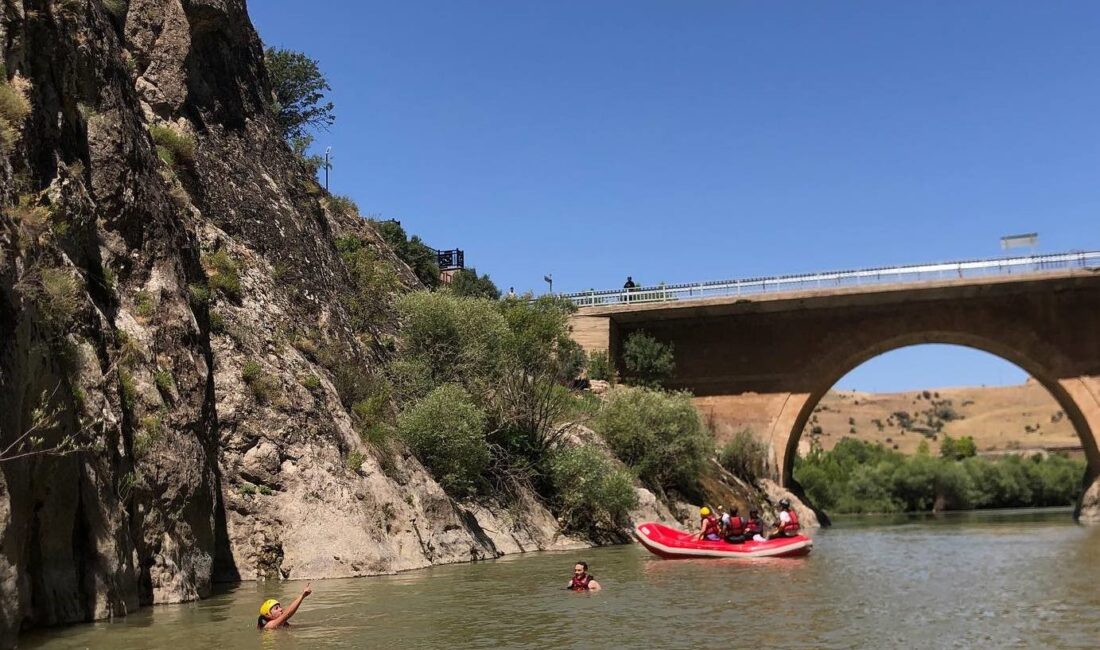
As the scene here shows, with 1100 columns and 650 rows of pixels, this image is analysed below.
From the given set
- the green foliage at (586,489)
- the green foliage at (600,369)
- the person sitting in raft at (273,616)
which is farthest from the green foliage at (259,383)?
the green foliage at (600,369)

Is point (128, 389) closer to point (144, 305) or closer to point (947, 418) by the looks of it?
point (144, 305)

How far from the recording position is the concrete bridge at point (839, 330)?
42125mm

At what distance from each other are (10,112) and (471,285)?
3939 cm

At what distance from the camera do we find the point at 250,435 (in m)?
21.2

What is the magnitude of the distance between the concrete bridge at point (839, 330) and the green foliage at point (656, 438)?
825 centimetres

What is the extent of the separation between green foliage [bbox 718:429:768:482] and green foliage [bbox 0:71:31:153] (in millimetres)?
34382

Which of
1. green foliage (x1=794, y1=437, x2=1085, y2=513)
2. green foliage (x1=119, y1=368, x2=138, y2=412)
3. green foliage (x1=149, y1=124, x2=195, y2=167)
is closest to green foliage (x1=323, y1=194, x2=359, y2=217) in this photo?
green foliage (x1=149, y1=124, x2=195, y2=167)

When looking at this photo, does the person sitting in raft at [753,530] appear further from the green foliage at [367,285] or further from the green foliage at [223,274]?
the green foliage at [223,274]

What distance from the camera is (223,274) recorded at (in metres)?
24.1

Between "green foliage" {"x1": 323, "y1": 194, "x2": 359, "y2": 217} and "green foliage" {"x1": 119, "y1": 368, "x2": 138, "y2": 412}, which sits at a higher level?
"green foliage" {"x1": 323, "y1": 194, "x2": 359, "y2": 217}

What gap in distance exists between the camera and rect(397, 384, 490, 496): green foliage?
85.9 feet

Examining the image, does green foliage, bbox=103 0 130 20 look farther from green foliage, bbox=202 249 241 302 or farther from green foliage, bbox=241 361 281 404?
green foliage, bbox=241 361 281 404

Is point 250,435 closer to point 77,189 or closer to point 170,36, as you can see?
point 77,189

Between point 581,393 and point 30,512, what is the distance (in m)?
31.1
